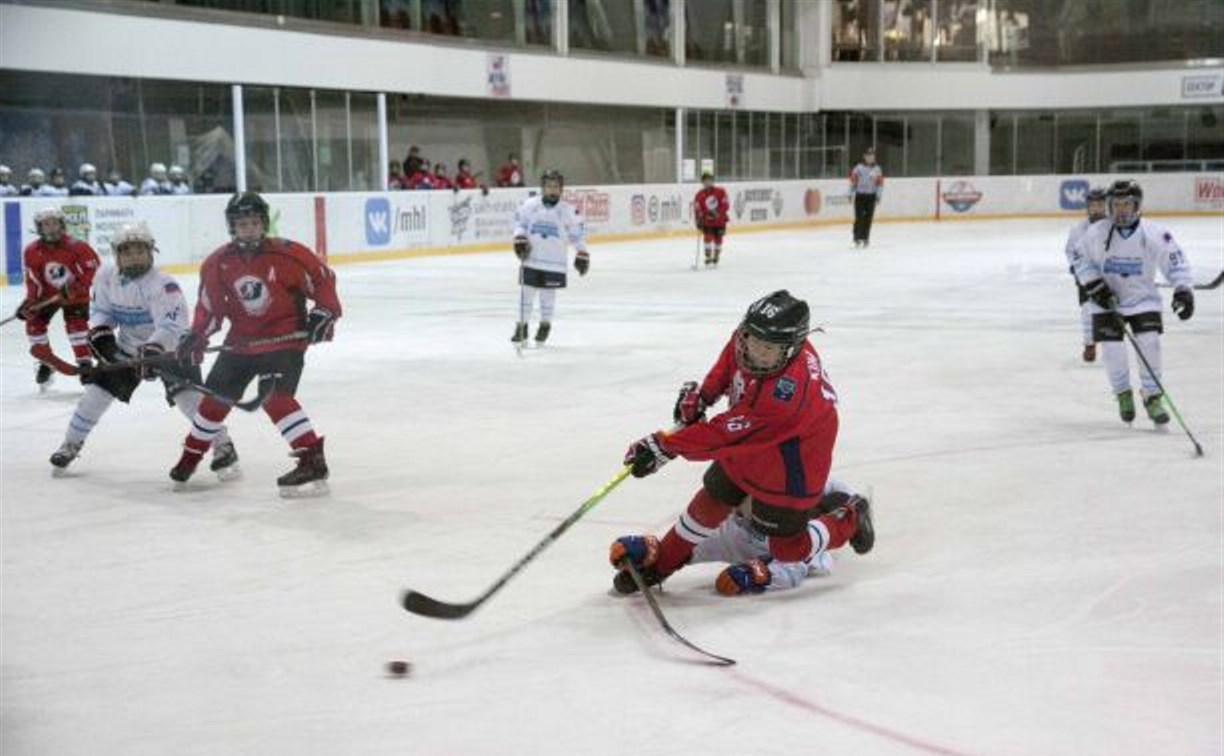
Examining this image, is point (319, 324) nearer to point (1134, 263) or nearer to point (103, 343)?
point (103, 343)

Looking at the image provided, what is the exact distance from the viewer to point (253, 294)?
570cm

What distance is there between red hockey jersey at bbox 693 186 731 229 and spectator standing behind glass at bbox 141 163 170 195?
6.29 meters

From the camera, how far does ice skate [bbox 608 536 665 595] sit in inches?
164

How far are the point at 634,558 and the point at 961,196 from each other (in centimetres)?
2832

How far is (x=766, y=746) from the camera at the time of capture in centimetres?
308

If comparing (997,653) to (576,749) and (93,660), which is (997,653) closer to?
(576,749)

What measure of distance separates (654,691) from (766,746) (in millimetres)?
424

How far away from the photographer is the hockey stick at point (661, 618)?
11.9 feet

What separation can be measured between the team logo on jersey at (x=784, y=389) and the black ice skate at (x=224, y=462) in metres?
2.90

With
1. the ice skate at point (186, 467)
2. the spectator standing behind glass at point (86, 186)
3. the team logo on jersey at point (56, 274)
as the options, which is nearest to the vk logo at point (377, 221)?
the spectator standing behind glass at point (86, 186)

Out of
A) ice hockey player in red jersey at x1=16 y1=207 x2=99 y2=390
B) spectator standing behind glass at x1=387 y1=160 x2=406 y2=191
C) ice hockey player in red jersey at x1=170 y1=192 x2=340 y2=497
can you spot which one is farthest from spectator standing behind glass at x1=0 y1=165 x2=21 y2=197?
ice hockey player in red jersey at x1=170 y1=192 x2=340 y2=497

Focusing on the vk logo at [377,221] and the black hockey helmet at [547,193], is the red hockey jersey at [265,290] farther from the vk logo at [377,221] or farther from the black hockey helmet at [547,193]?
the vk logo at [377,221]

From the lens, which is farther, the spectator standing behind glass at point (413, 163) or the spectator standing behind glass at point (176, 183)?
the spectator standing behind glass at point (413, 163)

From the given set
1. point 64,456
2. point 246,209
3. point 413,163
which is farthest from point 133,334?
point 413,163
